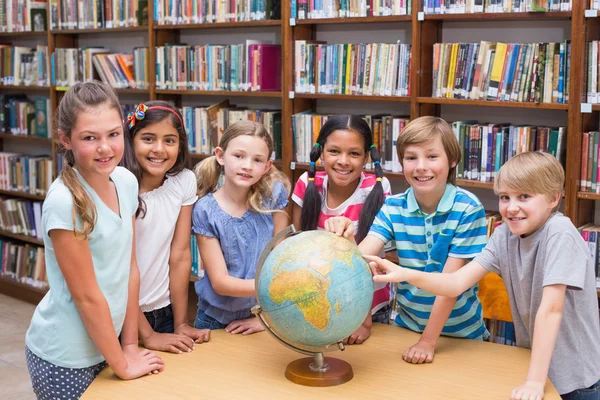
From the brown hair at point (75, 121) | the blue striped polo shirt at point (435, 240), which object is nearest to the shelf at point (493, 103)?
the blue striped polo shirt at point (435, 240)

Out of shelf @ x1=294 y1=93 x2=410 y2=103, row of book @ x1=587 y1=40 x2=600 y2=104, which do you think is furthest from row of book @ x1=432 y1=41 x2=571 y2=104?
shelf @ x1=294 y1=93 x2=410 y2=103

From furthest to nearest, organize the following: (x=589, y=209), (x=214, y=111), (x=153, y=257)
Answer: (x=214, y=111) → (x=589, y=209) → (x=153, y=257)

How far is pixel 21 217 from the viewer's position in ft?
22.1

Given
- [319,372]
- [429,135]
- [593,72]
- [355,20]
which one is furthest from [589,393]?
[355,20]

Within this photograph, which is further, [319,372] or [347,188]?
[347,188]

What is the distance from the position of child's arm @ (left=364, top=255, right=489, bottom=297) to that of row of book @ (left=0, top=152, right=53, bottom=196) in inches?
189

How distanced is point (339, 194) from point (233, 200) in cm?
43

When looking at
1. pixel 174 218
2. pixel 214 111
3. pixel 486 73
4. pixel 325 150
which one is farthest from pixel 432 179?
pixel 214 111

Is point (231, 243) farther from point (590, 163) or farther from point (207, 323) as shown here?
point (590, 163)

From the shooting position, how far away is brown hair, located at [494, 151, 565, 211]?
2.19m

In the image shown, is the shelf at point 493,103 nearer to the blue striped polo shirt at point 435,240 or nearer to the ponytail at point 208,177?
the blue striped polo shirt at point 435,240

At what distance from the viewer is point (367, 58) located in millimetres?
4664

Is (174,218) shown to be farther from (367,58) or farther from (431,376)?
(367,58)

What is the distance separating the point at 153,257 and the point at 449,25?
2.73m
